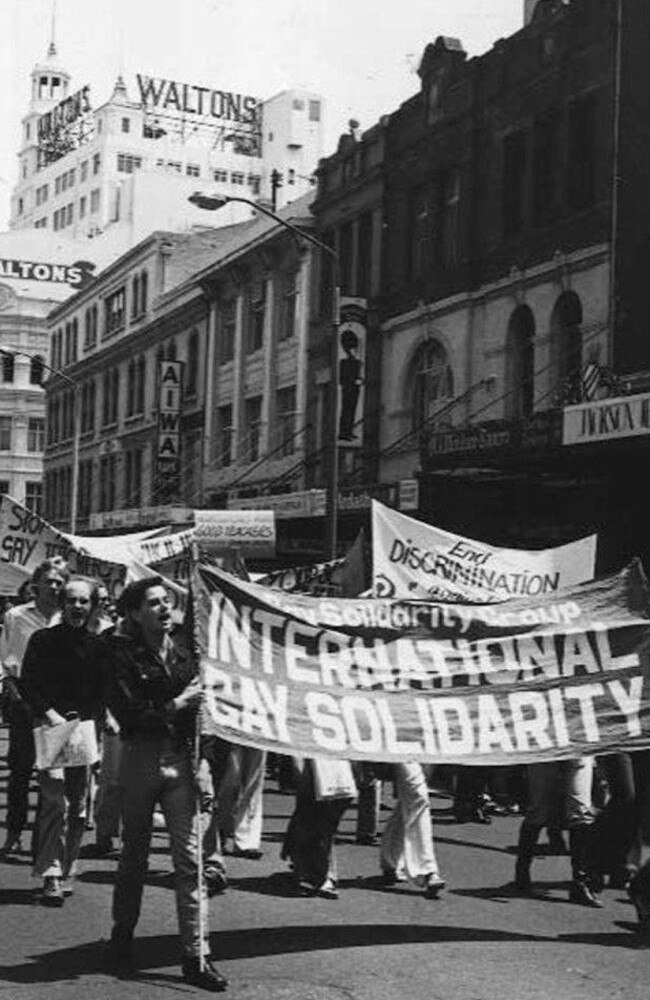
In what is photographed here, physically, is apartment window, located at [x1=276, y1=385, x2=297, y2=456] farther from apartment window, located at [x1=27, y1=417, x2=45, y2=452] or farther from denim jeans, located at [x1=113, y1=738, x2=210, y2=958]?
apartment window, located at [x1=27, y1=417, x2=45, y2=452]

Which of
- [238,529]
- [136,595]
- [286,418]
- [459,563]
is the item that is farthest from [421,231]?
[136,595]

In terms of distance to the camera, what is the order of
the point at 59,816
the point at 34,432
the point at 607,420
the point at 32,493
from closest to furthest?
1. the point at 59,816
2. the point at 607,420
3. the point at 32,493
4. the point at 34,432

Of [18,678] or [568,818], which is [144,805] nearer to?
[18,678]

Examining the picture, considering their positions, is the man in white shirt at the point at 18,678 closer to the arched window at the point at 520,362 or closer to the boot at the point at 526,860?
the boot at the point at 526,860

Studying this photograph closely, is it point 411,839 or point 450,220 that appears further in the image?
point 450,220

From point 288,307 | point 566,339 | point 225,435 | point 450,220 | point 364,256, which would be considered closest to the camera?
point 566,339

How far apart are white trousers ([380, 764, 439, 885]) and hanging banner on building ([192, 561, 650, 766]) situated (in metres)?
1.13

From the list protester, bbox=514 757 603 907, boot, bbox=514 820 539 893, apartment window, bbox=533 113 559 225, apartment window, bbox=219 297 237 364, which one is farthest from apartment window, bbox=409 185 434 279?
boot, bbox=514 820 539 893

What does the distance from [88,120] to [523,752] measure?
10967 cm

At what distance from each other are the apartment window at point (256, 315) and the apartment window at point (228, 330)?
1.10m

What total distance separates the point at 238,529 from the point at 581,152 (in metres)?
9.34

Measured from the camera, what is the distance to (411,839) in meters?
9.40

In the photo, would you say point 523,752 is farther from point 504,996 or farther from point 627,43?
point 627,43

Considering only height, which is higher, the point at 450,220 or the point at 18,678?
the point at 450,220
